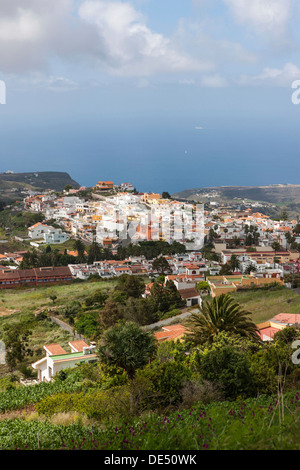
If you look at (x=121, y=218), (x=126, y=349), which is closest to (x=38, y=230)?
(x=121, y=218)

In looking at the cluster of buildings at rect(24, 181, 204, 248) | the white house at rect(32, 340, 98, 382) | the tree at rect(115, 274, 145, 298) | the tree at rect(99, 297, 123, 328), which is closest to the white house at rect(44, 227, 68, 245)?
the cluster of buildings at rect(24, 181, 204, 248)

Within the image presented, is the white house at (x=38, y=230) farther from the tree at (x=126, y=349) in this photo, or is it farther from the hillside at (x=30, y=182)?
the tree at (x=126, y=349)

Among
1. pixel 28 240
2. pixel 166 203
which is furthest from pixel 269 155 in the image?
pixel 28 240

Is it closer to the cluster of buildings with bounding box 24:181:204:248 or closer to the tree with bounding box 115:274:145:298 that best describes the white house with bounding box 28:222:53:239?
the cluster of buildings with bounding box 24:181:204:248

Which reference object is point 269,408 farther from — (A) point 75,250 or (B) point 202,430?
(A) point 75,250

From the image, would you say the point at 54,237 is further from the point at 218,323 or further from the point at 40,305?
the point at 218,323
